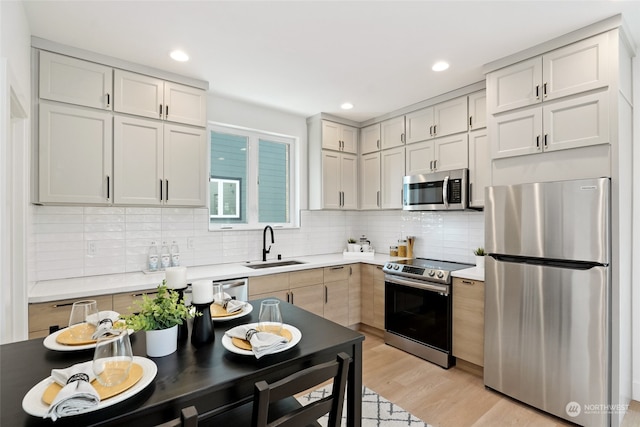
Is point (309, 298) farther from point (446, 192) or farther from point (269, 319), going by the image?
point (269, 319)

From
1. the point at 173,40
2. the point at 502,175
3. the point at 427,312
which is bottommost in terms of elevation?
the point at 427,312

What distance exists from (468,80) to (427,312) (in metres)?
2.26

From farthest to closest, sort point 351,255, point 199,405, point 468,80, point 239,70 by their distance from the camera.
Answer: point 351,255, point 468,80, point 239,70, point 199,405

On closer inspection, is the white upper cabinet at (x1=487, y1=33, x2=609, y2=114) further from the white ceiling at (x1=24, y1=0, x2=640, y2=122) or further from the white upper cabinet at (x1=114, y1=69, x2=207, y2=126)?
the white upper cabinet at (x1=114, y1=69, x2=207, y2=126)

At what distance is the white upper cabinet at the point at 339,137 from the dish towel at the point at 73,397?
3.44 m

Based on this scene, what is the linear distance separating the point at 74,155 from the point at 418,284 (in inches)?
124

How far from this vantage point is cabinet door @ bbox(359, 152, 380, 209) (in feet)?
13.7

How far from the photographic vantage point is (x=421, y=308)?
3.23 meters

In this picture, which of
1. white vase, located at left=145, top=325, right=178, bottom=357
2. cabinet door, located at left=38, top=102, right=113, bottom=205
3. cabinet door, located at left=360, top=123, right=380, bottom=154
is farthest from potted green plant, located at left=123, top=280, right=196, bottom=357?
cabinet door, located at left=360, top=123, right=380, bottom=154

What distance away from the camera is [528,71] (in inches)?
97.7

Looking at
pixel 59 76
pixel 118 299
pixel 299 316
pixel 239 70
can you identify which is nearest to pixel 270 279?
pixel 118 299

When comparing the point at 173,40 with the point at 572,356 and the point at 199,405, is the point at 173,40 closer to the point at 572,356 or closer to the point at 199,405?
the point at 199,405

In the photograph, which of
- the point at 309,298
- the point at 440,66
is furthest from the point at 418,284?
the point at 440,66

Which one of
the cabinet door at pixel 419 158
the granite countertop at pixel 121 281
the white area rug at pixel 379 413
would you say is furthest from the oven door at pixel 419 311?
the cabinet door at pixel 419 158
